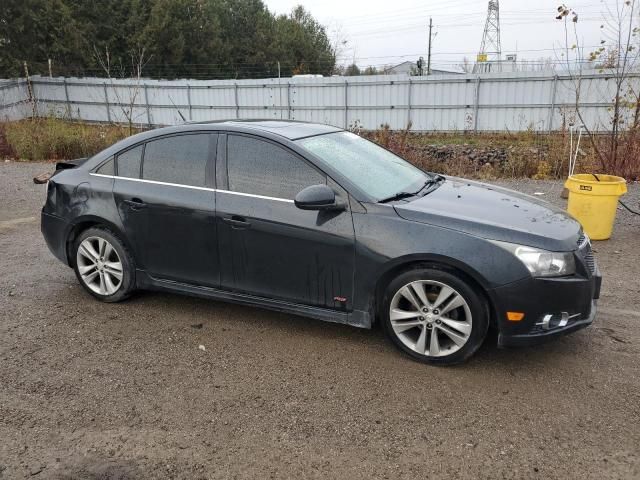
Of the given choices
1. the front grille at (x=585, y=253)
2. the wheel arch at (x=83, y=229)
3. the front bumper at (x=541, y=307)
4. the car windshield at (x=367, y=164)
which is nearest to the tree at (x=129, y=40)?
the wheel arch at (x=83, y=229)

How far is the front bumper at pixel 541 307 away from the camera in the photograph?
343cm

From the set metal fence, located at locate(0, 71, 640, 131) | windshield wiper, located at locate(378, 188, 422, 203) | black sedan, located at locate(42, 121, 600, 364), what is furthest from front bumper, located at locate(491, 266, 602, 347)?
metal fence, located at locate(0, 71, 640, 131)

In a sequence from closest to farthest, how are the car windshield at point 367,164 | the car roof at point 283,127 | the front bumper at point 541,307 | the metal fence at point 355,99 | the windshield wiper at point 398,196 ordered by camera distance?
1. the front bumper at point 541,307
2. the windshield wiper at point 398,196
3. the car windshield at point 367,164
4. the car roof at point 283,127
5. the metal fence at point 355,99

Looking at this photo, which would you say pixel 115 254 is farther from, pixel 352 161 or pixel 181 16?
pixel 181 16

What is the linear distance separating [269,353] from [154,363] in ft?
2.69

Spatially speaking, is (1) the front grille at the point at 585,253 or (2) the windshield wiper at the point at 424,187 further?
(2) the windshield wiper at the point at 424,187

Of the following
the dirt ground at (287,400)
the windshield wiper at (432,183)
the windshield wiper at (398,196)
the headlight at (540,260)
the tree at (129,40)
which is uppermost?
the tree at (129,40)

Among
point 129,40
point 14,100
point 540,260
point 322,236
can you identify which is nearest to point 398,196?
point 322,236

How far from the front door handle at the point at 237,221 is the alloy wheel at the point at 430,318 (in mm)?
1248

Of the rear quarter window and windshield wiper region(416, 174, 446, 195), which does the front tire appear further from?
the rear quarter window

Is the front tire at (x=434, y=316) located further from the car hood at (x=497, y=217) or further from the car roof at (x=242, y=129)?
the car roof at (x=242, y=129)

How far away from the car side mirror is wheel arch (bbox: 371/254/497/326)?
585 millimetres

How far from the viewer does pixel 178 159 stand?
4543 mm

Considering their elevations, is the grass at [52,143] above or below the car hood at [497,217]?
below
